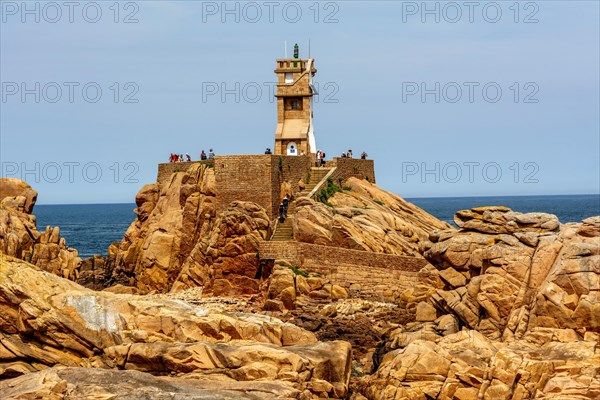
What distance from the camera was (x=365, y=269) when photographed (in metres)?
48.8

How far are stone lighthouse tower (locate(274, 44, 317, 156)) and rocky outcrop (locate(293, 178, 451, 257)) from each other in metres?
5.76

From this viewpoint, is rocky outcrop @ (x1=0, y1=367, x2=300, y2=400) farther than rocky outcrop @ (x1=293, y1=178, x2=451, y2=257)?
No

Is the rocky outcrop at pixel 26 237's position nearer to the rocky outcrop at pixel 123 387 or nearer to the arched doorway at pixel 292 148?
the arched doorway at pixel 292 148

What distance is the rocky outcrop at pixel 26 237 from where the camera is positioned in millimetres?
51844

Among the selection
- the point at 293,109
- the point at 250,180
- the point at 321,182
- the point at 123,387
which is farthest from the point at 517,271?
the point at 293,109

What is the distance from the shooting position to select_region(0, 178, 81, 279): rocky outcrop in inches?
2041

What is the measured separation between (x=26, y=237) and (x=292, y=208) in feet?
45.6

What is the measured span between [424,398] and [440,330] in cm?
662

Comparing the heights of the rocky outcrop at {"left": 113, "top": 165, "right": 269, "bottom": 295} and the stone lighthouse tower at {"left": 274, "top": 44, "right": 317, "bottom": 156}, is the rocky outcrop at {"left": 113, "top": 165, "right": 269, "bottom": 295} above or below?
below

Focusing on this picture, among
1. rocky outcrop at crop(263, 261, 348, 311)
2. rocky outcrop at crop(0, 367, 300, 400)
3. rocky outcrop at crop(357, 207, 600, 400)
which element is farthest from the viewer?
rocky outcrop at crop(263, 261, 348, 311)

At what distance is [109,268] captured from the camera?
210 ft

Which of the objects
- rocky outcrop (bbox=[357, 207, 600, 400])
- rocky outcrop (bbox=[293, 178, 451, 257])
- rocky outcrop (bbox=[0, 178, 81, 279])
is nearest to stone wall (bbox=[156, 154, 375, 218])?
rocky outcrop (bbox=[293, 178, 451, 257])

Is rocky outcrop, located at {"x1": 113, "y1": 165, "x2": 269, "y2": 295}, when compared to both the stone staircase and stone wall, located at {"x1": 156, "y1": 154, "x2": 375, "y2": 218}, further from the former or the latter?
stone wall, located at {"x1": 156, "y1": 154, "x2": 375, "y2": 218}

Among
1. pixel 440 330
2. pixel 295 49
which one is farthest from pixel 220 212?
pixel 440 330
